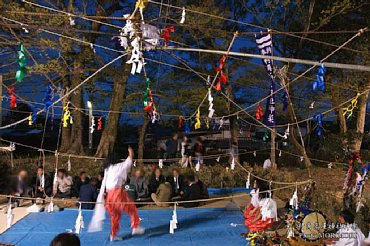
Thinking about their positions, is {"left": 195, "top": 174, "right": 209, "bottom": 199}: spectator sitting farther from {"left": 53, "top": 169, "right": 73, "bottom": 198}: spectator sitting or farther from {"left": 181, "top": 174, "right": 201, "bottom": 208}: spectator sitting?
{"left": 53, "top": 169, "right": 73, "bottom": 198}: spectator sitting

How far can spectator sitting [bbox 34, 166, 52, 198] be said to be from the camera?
895 cm

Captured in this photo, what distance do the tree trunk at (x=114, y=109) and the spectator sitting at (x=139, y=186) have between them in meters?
5.30

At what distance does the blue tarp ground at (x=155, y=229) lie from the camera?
6.23m

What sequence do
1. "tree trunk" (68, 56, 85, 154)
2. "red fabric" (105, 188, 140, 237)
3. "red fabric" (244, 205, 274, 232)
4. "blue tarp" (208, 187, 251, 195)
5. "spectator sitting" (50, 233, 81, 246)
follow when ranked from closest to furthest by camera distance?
"spectator sitting" (50, 233, 81, 246) → "red fabric" (105, 188, 140, 237) → "red fabric" (244, 205, 274, 232) → "blue tarp" (208, 187, 251, 195) → "tree trunk" (68, 56, 85, 154)

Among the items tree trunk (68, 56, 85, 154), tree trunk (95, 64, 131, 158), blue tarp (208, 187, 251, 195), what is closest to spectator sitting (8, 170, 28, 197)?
blue tarp (208, 187, 251, 195)

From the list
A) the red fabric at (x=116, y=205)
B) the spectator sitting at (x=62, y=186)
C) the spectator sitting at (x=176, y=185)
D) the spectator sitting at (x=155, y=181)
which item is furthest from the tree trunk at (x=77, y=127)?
the red fabric at (x=116, y=205)

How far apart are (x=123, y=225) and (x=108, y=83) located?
30.4ft

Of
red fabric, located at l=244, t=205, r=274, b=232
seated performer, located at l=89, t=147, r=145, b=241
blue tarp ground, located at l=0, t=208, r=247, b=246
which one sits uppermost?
seated performer, located at l=89, t=147, r=145, b=241

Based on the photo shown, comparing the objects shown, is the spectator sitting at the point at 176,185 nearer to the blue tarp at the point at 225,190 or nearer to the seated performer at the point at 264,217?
the blue tarp at the point at 225,190

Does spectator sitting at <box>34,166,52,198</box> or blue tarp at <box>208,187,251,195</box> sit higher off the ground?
spectator sitting at <box>34,166,52,198</box>

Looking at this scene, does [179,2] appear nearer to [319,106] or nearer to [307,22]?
[307,22]

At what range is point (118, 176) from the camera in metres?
6.11

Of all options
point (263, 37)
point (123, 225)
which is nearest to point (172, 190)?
point (123, 225)

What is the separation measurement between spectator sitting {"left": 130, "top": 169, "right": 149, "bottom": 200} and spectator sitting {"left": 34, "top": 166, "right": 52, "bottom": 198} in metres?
2.02
